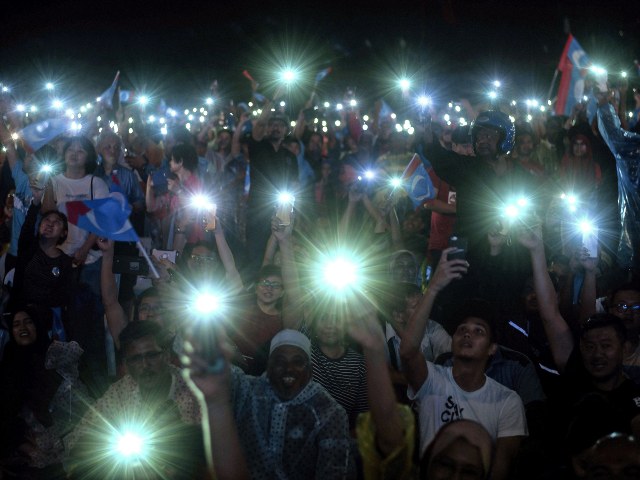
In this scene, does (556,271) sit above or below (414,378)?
above

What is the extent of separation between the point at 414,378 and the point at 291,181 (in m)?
4.61

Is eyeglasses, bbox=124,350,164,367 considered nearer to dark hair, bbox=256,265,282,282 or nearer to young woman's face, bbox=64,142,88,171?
dark hair, bbox=256,265,282,282

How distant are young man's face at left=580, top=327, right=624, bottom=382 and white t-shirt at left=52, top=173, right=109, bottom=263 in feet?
15.2

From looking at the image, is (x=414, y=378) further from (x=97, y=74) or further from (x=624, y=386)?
(x=97, y=74)

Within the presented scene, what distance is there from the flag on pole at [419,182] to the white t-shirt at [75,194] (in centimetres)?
304

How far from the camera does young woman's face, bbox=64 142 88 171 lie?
7.46m

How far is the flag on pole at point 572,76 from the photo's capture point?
11570mm

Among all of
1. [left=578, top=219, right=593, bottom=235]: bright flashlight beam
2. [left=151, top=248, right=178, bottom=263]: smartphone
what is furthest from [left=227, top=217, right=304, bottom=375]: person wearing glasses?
[left=578, top=219, right=593, bottom=235]: bright flashlight beam

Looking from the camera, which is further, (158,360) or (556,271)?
(556,271)

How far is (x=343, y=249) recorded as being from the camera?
8570 millimetres

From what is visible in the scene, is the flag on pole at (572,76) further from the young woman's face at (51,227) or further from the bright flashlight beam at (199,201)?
the young woman's face at (51,227)

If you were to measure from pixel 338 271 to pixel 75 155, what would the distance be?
294 centimetres

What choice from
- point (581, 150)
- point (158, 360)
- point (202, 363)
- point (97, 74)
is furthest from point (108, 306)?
point (97, 74)

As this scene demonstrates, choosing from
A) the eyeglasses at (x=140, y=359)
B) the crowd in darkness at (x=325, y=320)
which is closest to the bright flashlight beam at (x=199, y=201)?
the crowd in darkness at (x=325, y=320)
